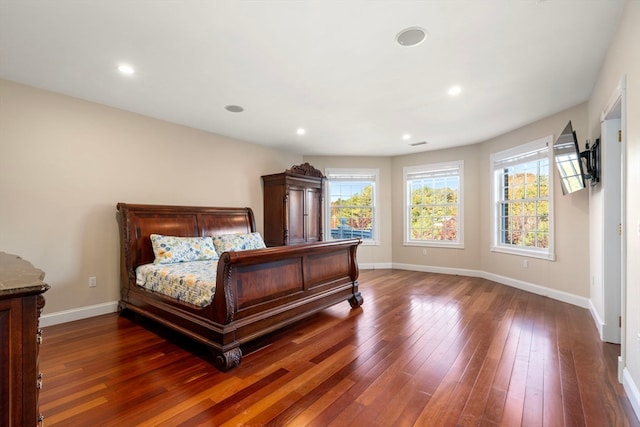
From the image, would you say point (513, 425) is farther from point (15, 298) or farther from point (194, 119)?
point (194, 119)

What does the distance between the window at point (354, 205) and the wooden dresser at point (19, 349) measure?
5764 millimetres

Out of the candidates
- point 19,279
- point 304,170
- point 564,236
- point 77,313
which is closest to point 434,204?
point 564,236

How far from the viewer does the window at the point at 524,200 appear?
442 cm

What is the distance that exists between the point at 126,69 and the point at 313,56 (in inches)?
70.4

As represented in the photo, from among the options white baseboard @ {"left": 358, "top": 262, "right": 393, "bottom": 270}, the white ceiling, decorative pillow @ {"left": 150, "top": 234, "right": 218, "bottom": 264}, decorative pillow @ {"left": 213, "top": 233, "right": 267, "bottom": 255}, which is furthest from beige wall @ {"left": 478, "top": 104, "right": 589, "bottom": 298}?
decorative pillow @ {"left": 150, "top": 234, "right": 218, "bottom": 264}

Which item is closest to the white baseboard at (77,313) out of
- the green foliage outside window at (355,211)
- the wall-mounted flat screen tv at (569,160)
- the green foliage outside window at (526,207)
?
the green foliage outside window at (355,211)

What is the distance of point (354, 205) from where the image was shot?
22.0 feet

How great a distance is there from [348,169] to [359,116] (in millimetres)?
2547

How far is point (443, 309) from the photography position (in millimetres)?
3771

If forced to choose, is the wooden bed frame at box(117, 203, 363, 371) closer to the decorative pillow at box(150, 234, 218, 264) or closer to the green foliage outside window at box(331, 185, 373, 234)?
the decorative pillow at box(150, 234, 218, 264)

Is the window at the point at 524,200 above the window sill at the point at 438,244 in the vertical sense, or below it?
above

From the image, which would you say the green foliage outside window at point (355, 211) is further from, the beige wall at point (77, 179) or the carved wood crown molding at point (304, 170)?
the beige wall at point (77, 179)

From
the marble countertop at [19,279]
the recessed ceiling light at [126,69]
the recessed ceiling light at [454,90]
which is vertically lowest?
the marble countertop at [19,279]

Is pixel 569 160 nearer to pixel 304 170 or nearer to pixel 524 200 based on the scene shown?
pixel 524 200
